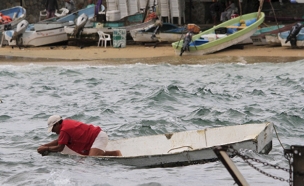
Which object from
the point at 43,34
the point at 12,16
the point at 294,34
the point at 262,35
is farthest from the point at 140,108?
the point at 12,16

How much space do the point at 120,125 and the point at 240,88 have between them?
606cm

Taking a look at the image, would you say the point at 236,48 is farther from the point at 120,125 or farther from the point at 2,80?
the point at 120,125

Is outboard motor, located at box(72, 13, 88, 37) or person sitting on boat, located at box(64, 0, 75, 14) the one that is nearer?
outboard motor, located at box(72, 13, 88, 37)

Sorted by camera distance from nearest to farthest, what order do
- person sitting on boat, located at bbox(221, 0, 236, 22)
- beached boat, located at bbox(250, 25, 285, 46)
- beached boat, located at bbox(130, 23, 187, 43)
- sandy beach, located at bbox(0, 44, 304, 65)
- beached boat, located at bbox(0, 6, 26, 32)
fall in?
sandy beach, located at bbox(0, 44, 304, 65), beached boat, located at bbox(250, 25, 285, 46), beached boat, located at bbox(130, 23, 187, 43), person sitting on boat, located at bbox(221, 0, 236, 22), beached boat, located at bbox(0, 6, 26, 32)

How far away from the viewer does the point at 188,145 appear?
40.3 ft

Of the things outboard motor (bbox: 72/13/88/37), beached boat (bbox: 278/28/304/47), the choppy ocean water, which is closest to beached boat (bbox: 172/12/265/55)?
beached boat (bbox: 278/28/304/47)

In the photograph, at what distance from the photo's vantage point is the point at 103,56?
29062mm

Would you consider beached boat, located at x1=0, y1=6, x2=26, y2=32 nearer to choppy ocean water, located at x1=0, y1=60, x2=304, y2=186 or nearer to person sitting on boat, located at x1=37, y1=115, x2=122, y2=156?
choppy ocean water, located at x1=0, y1=60, x2=304, y2=186

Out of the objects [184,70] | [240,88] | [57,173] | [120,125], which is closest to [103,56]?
[184,70]

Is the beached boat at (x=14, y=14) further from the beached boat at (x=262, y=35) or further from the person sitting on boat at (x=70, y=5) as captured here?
the beached boat at (x=262, y=35)

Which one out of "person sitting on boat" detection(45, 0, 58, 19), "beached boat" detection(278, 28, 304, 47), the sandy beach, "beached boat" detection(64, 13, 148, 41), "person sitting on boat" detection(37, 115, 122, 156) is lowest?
the sandy beach

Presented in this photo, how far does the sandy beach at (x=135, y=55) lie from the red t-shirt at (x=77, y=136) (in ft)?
50.0

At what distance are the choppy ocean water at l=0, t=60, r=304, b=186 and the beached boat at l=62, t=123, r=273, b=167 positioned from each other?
250 mm

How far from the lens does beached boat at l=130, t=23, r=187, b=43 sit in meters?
30.6
